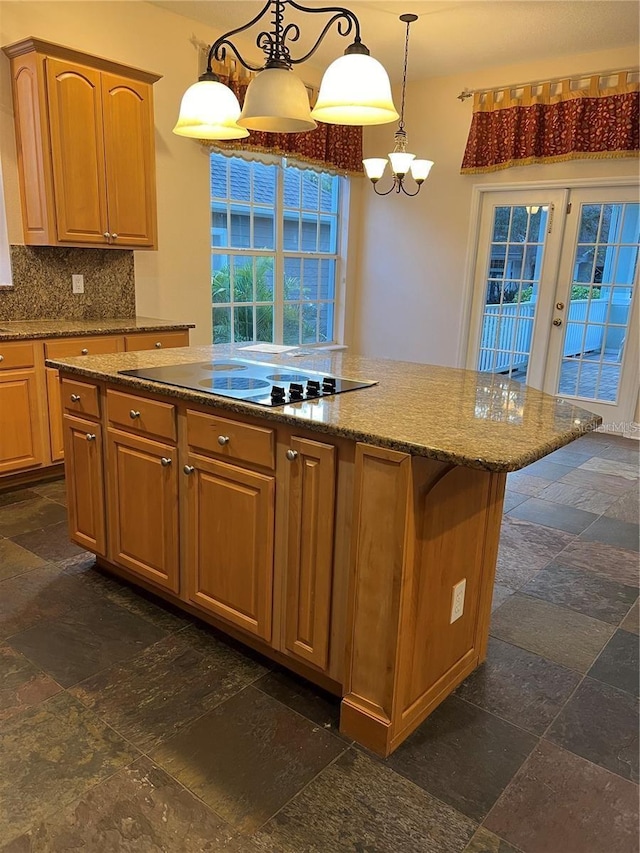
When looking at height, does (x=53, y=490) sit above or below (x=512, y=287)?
below

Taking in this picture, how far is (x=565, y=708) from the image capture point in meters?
1.92

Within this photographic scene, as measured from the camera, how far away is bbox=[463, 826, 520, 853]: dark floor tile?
1416mm

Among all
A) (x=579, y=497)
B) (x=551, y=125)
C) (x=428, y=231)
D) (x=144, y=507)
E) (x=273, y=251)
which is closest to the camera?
(x=144, y=507)

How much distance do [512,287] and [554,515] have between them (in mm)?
2694

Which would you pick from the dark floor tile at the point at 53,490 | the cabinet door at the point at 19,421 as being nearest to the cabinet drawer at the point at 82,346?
the cabinet door at the point at 19,421

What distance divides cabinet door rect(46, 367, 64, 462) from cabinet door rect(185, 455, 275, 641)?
1776 millimetres

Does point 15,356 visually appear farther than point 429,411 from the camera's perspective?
Yes

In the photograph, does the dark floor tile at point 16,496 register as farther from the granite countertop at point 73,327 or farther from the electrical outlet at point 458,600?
the electrical outlet at point 458,600

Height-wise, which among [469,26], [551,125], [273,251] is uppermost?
[469,26]

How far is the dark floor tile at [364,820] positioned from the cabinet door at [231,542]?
0.52 m

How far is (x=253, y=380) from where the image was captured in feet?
7.28

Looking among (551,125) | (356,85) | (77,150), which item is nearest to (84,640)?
(356,85)

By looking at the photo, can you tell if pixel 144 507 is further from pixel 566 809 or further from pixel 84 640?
pixel 566 809

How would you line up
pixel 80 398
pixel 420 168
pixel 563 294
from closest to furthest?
pixel 80 398 < pixel 420 168 < pixel 563 294
